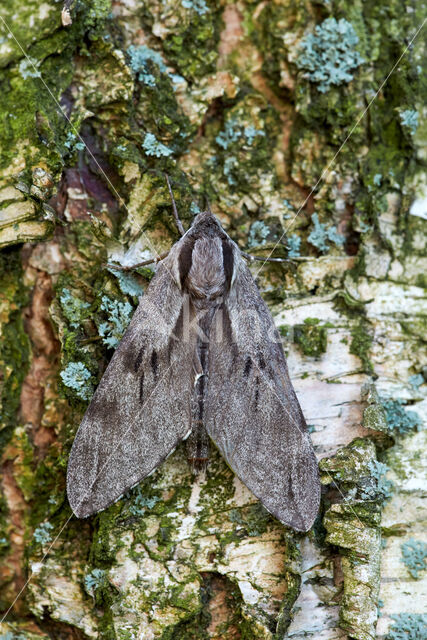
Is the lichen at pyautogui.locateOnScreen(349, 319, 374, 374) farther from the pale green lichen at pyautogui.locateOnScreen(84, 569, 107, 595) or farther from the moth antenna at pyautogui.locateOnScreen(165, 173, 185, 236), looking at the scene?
the pale green lichen at pyautogui.locateOnScreen(84, 569, 107, 595)

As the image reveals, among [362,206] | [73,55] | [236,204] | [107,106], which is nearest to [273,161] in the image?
[236,204]

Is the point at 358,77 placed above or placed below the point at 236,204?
above

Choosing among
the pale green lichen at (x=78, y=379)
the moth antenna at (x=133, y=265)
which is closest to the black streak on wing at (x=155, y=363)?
the pale green lichen at (x=78, y=379)

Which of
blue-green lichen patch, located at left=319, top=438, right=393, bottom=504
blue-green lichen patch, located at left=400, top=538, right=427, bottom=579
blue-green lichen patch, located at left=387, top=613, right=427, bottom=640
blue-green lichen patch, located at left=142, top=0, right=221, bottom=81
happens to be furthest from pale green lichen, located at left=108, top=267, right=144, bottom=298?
blue-green lichen patch, located at left=387, top=613, right=427, bottom=640

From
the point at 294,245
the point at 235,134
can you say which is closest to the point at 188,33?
the point at 235,134

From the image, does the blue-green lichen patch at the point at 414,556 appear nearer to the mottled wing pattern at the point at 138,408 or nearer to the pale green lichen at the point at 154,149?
the mottled wing pattern at the point at 138,408

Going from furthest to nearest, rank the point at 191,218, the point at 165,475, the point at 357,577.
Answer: the point at 191,218 < the point at 165,475 < the point at 357,577

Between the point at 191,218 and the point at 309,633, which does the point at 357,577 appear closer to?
the point at 309,633
